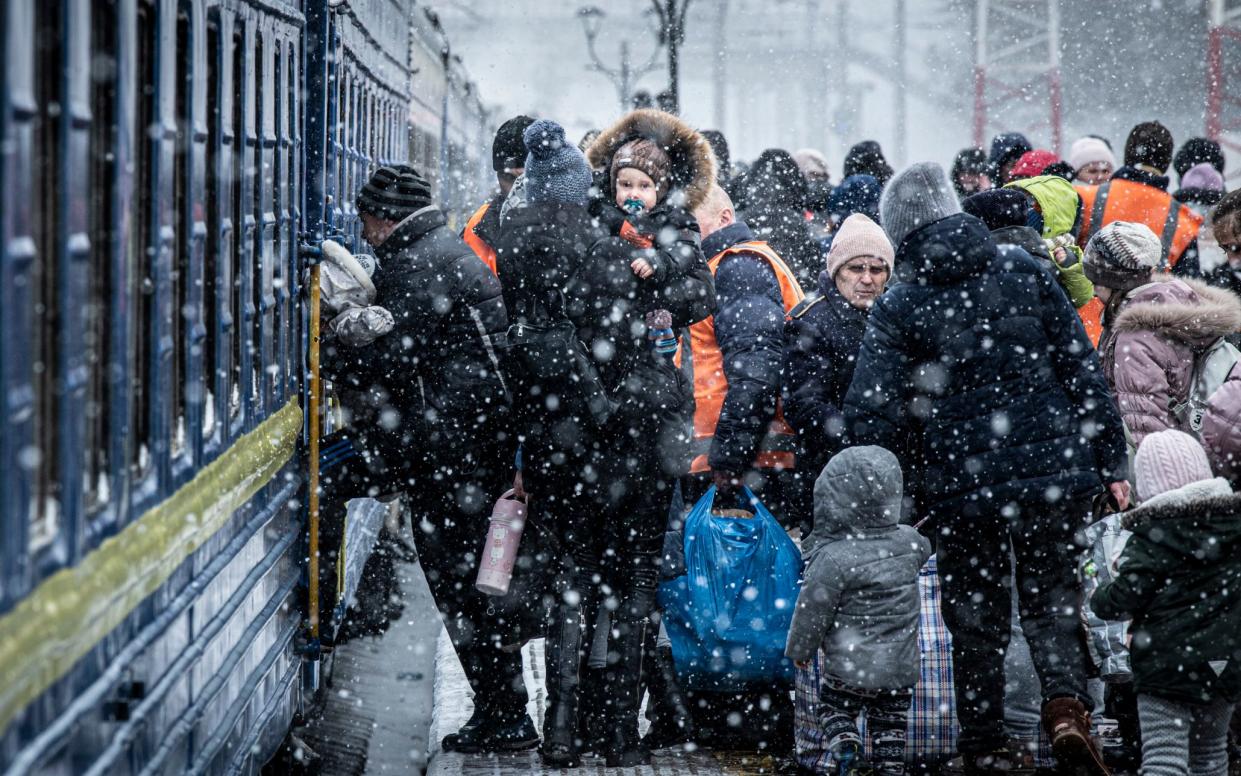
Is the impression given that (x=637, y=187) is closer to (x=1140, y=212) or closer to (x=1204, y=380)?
(x=1204, y=380)

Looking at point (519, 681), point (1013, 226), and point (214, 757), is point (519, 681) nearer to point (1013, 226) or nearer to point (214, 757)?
point (214, 757)

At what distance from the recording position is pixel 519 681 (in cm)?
541

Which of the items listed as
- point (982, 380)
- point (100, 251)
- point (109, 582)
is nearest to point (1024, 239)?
point (982, 380)

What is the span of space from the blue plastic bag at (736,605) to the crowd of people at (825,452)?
0.08 meters

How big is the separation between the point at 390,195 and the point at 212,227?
1317 mm

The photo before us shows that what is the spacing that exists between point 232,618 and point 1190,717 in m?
2.66

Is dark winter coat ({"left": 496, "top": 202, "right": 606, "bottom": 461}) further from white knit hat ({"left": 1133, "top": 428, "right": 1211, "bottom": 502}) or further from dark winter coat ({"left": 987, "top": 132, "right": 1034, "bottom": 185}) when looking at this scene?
dark winter coat ({"left": 987, "top": 132, "right": 1034, "bottom": 185})

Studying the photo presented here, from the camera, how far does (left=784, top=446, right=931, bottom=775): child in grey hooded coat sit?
479cm

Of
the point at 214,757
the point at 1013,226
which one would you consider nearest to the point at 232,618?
the point at 214,757

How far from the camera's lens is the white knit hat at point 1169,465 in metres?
4.53

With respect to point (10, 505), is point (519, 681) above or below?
below

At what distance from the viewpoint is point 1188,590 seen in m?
4.46

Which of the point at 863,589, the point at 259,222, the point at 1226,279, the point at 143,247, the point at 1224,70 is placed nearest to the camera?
the point at 143,247

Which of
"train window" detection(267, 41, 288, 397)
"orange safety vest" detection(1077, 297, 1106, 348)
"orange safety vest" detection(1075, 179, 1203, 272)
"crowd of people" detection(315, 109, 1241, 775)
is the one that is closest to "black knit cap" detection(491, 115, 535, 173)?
"crowd of people" detection(315, 109, 1241, 775)
